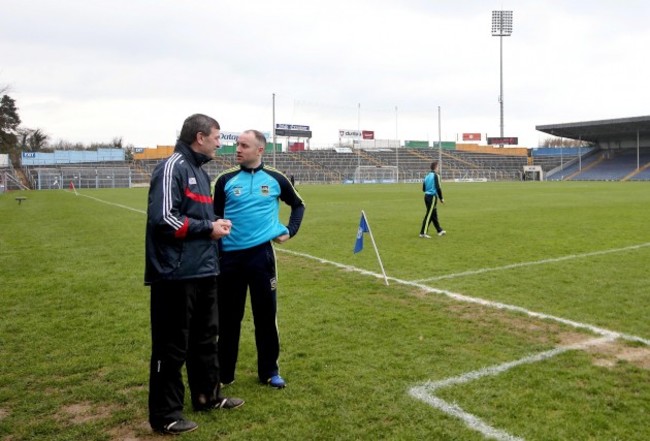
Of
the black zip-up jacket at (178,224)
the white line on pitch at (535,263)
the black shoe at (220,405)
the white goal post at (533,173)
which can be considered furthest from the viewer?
the white goal post at (533,173)

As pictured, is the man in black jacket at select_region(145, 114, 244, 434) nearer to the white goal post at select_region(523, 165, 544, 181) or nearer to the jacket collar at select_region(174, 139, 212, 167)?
the jacket collar at select_region(174, 139, 212, 167)

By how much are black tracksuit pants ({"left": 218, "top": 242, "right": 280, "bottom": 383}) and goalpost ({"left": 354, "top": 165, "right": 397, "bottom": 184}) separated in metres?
68.6

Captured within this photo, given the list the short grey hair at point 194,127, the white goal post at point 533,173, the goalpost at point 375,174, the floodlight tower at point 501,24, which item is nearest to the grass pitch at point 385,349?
the short grey hair at point 194,127

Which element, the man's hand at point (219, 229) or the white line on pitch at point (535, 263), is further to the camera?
the white line on pitch at point (535, 263)

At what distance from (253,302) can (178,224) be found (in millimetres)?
1194

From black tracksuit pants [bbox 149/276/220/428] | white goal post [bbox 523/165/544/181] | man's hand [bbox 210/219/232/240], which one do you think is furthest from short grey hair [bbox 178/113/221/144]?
white goal post [bbox 523/165/544/181]

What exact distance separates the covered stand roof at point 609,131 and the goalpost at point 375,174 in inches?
A: 796

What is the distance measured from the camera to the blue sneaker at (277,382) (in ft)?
13.6

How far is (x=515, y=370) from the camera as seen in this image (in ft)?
14.3

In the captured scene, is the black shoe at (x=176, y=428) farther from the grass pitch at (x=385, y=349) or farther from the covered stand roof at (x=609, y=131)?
the covered stand roof at (x=609, y=131)

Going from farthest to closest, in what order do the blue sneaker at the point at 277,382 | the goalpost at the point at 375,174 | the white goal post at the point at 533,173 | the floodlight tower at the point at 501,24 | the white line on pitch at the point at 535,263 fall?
the floodlight tower at the point at 501,24
the white goal post at the point at 533,173
the goalpost at the point at 375,174
the white line on pitch at the point at 535,263
the blue sneaker at the point at 277,382

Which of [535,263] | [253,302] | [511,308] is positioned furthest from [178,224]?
[535,263]

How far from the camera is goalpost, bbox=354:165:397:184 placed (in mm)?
73125

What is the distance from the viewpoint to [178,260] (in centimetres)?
342
